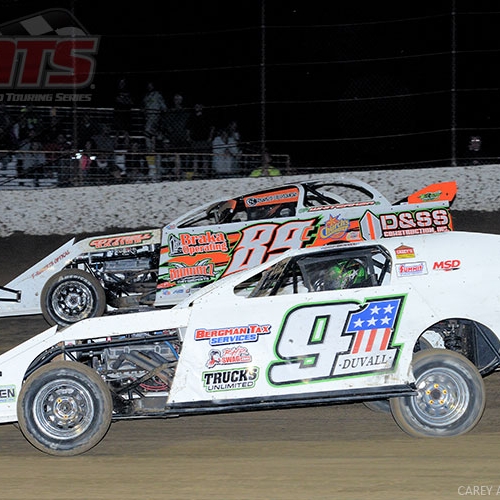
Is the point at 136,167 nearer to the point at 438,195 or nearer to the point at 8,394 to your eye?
the point at 438,195

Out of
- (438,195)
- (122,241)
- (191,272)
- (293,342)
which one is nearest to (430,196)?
(438,195)

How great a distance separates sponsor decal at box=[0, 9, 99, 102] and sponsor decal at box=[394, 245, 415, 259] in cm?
966

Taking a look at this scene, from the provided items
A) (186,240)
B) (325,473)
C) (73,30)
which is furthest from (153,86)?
(325,473)

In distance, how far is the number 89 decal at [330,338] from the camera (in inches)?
241

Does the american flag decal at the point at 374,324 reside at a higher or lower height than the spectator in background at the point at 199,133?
lower

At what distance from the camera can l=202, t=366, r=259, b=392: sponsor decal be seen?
6117 millimetres

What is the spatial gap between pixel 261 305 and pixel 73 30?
10.3 m

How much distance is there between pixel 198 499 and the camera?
17.3 ft

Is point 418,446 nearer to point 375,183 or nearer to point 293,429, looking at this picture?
point 293,429

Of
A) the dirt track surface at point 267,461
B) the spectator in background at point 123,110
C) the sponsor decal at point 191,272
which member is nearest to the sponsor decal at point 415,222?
the sponsor decal at point 191,272

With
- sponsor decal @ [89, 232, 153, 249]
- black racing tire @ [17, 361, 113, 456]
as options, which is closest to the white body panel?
black racing tire @ [17, 361, 113, 456]

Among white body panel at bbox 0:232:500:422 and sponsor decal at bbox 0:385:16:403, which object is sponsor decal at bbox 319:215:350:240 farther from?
sponsor decal at bbox 0:385:16:403

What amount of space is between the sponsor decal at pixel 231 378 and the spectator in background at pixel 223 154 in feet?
30.2

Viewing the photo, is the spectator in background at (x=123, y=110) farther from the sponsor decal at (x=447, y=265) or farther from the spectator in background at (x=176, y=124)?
the sponsor decal at (x=447, y=265)
